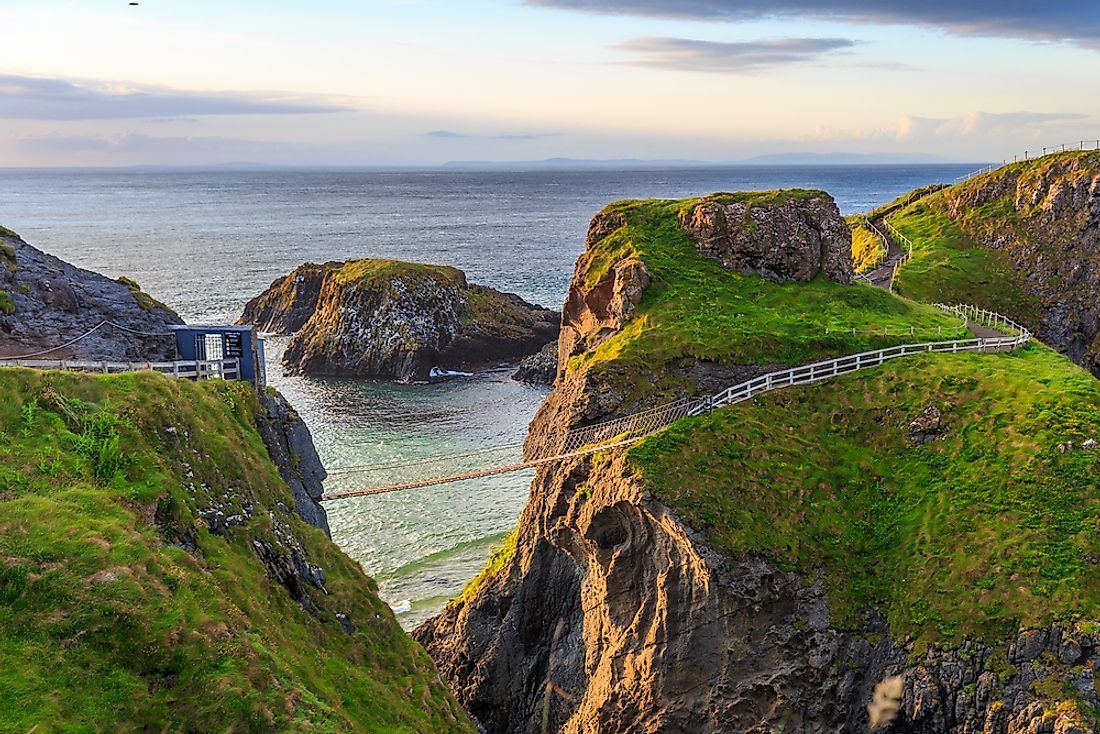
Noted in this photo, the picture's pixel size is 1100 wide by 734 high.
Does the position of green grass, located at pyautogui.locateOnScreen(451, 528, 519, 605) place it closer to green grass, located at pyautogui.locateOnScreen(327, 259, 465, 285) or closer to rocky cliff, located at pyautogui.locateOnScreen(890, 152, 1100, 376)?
rocky cliff, located at pyautogui.locateOnScreen(890, 152, 1100, 376)

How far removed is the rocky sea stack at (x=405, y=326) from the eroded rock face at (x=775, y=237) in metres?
44.5

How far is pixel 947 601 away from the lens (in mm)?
29938

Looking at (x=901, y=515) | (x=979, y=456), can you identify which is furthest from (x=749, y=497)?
(x=979, y=456)

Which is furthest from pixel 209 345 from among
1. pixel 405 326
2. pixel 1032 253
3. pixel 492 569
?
pixel 1032 253

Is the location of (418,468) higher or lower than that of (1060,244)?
lower

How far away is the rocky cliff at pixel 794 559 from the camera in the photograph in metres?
29.0

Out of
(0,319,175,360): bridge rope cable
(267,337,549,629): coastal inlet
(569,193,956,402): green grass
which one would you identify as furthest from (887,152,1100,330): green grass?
(0,319,175,360): bridge rope cable

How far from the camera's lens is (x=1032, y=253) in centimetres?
6950

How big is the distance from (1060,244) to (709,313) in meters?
41.9

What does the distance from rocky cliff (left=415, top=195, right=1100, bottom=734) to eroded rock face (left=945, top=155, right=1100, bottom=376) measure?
91.0 ft

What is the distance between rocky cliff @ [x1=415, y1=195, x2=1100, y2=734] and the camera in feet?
95.1

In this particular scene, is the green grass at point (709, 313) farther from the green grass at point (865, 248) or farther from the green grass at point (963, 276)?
the green grass at point (865, 248)

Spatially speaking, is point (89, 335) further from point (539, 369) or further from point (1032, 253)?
point (1032, 253)

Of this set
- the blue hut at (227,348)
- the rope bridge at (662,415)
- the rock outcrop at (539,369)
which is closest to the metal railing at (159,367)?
the blue hut at (227,348)
